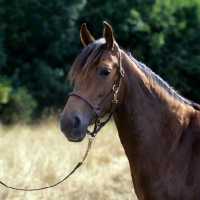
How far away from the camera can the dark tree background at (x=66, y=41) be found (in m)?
13.6

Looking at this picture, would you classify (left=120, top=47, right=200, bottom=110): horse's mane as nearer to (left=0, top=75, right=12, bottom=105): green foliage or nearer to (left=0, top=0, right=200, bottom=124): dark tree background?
(left=0, top=75, right=12, bottom=105): green foliage

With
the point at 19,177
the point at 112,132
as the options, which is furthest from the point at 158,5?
the point at 19,177

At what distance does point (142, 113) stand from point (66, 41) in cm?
1144

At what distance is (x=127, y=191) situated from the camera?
6.63m

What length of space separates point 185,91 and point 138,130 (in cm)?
1212

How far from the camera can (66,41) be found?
1467 cm

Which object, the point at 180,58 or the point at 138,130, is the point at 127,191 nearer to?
the point at 138,130

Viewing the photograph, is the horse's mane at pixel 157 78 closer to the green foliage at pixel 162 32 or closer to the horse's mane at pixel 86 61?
the horse's mane at pixel 86 61

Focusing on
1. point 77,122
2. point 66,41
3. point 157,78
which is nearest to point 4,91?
point 66,41

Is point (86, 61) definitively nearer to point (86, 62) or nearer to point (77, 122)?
point (86, 62)

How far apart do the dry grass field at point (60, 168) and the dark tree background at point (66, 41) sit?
4.09 meters

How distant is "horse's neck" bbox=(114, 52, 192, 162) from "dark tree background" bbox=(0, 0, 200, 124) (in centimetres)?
920

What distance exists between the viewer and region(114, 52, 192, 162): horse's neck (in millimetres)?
3500

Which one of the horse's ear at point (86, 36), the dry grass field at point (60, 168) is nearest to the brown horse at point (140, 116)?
the horse's ear at point (86, 36)
